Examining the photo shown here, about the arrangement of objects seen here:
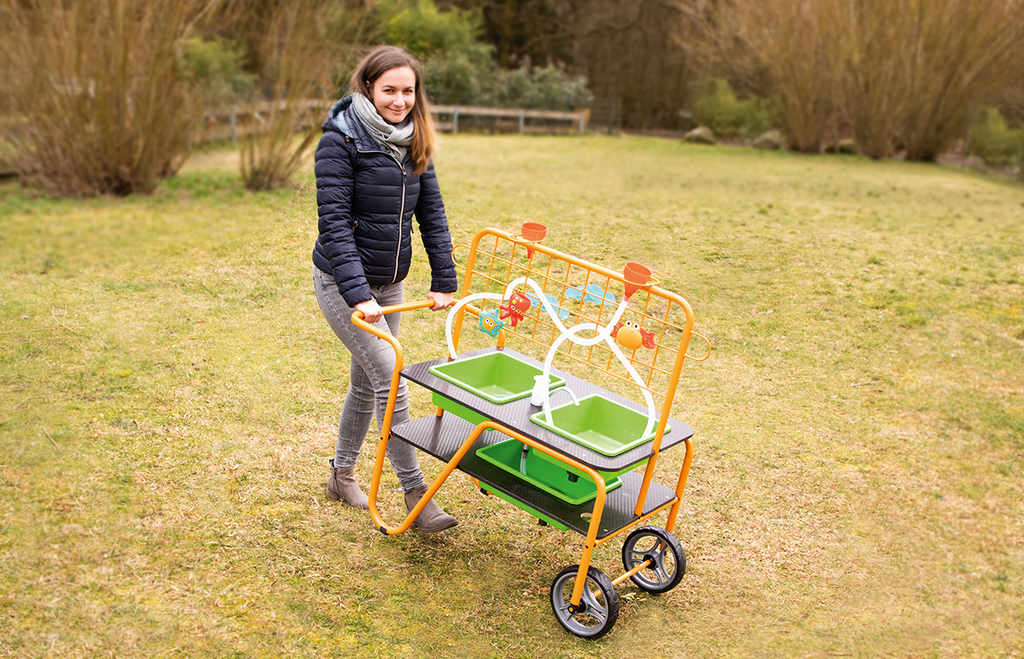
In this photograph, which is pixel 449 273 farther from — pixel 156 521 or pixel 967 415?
pixel 967 415

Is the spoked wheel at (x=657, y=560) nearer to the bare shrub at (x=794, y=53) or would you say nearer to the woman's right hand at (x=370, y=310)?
the woman's right hand at (x=370, y=310)

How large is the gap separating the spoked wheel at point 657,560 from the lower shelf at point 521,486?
0.14m

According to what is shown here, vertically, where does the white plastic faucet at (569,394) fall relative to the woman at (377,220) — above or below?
below

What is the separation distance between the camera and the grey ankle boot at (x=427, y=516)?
10.7ft

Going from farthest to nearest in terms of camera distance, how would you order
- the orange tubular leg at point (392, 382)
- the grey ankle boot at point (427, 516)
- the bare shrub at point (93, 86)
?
the bare shrub at point (93, 86)
the grey ankle boot at point (427, 516)
the orange tubular leg at point (392, 382)

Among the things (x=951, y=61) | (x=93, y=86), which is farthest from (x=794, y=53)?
(x=93, y=86)

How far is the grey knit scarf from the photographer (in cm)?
285

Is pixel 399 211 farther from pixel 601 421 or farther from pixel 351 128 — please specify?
pixel 601 421

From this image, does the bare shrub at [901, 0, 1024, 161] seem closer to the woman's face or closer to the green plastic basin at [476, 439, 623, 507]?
the woman's face

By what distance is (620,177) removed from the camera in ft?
37.5

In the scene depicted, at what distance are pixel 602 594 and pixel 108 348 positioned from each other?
135 inches

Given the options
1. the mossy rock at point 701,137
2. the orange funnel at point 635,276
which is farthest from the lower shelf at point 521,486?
the mossy rock at point 701,137

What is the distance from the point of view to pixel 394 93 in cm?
287

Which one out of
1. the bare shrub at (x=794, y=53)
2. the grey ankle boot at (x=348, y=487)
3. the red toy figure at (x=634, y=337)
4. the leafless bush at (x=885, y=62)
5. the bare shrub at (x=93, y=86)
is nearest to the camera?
the red toy figure at (x=634, y=337)
